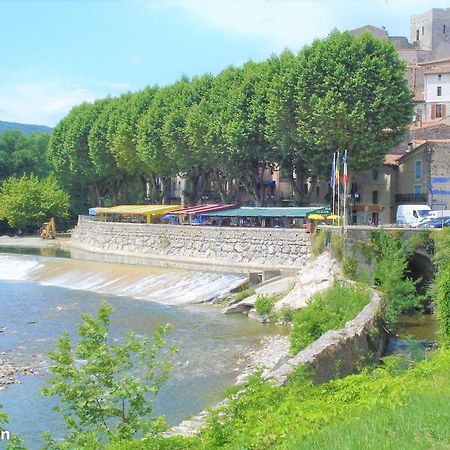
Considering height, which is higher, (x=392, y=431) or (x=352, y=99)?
(x=352, y=99)

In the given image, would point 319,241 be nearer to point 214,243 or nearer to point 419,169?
point 214,243

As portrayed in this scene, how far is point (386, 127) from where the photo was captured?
176ft

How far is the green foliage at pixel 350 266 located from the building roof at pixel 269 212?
1848cm

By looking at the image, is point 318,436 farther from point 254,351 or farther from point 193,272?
point 193,272

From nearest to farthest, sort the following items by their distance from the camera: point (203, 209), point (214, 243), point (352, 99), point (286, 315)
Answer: point (286, 315) < point (352, 99) < point (214, 243) < point (203, 209)

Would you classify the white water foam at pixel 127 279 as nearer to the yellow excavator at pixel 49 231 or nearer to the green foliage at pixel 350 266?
the green foliage at pixel 350 266

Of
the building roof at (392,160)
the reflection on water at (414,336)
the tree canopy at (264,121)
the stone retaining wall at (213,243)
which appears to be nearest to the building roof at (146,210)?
the tree canopy at (264,121)

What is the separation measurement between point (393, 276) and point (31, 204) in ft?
223

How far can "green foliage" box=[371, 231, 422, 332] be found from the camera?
30425 mm

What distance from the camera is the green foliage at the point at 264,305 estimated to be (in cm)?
3616

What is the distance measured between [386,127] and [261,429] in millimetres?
44610

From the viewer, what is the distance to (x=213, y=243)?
53.8 meters

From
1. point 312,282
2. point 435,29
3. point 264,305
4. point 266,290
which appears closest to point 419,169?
point 266,290

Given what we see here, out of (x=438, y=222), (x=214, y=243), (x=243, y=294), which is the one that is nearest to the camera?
(x=243, y=294)
